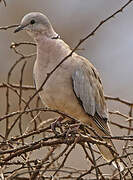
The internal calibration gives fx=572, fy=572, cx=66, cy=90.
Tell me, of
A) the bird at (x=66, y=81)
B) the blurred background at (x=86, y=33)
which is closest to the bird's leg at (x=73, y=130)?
the bird at (x=66, y=81)

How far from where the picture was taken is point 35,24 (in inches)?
81.6

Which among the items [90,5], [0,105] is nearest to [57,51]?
[0,105]

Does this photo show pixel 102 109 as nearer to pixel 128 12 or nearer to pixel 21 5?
pixel 21 5

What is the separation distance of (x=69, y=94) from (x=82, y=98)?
7cm

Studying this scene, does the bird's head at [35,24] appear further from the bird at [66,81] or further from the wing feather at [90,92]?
the wing feather at [90,92]

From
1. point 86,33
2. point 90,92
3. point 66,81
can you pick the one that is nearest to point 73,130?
point 66,81

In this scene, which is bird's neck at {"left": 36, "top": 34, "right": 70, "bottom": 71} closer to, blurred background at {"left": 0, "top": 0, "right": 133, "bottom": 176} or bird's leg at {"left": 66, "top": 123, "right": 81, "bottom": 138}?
bird's leg at {"left": 66, "top": 123, "right": 81, "bottom": 138}

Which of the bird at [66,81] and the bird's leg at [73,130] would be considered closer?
the bird's leg at [73,130]

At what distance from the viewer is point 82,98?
6.77 ft

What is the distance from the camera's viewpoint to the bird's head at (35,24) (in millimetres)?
2033

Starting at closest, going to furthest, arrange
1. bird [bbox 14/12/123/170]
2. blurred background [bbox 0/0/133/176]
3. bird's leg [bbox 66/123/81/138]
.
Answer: bird's leg [bbox 66/123/81/138] < bird [bbox 14/12/123/170] < blurred background [bbox 0/0/133/176]

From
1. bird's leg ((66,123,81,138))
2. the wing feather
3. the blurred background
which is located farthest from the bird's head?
the blurred background

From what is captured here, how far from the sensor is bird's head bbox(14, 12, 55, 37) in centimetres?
203

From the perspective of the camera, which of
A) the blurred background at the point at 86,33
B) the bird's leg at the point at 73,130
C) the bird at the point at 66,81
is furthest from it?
the blurred background at the point at 86,33
